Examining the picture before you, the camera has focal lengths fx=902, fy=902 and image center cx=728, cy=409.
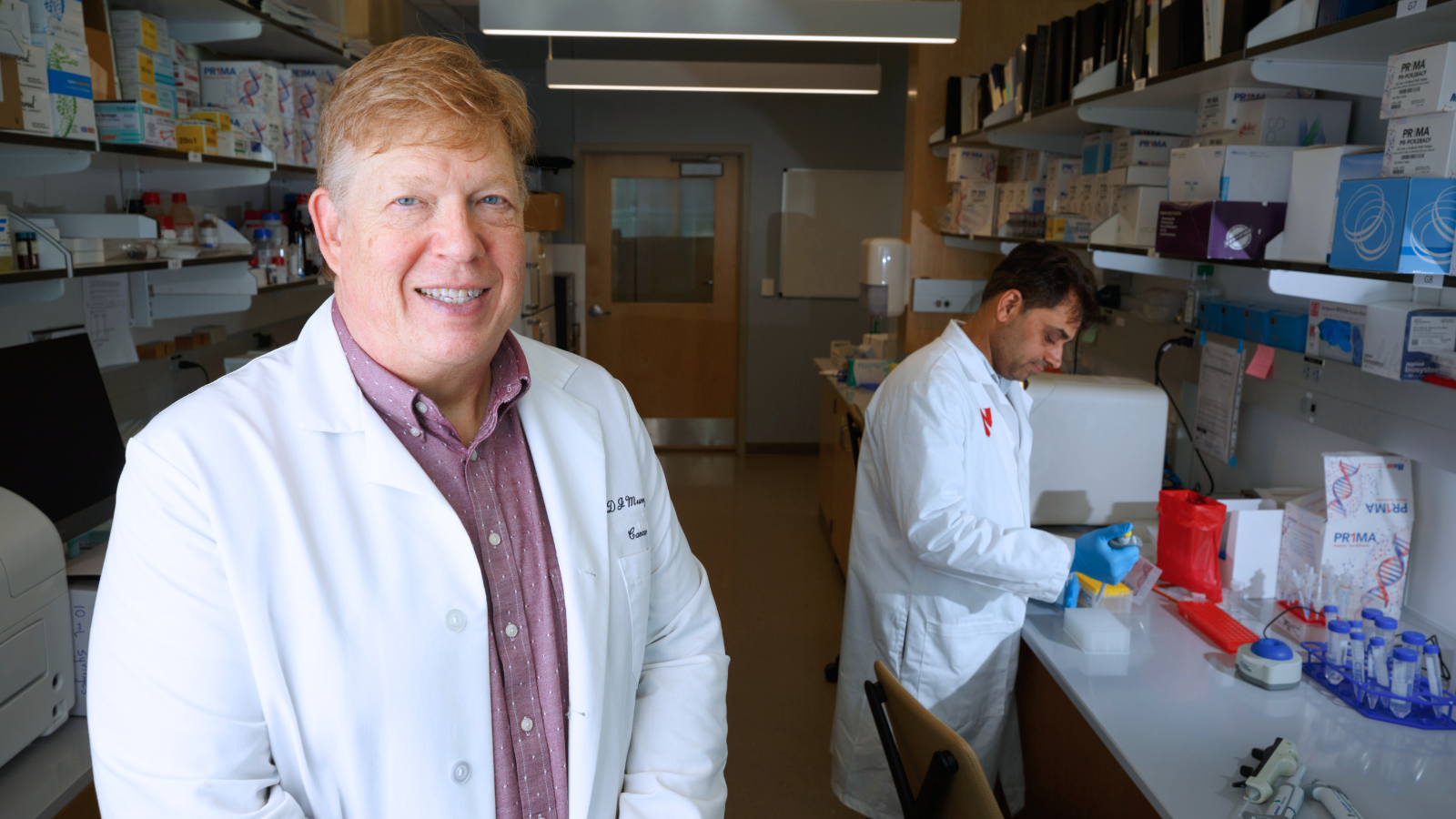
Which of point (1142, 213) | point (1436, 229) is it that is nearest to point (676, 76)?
point (1142, 213)

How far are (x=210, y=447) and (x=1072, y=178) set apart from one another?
273 cm

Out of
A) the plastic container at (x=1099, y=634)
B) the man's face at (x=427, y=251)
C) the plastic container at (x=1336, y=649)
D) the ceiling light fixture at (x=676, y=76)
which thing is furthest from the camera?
the ceiling light fixture at (x=676, y=76)

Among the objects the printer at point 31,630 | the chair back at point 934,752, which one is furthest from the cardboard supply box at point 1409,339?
the printer at point 31,630

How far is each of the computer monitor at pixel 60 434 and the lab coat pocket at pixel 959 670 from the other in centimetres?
173

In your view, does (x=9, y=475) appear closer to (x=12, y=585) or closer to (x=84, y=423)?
(x=84, y=423)

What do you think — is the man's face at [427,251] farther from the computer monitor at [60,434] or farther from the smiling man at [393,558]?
the computer monitor at [60,434]

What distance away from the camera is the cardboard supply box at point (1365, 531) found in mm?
1893

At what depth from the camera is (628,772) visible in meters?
1.15

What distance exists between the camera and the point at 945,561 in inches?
76.7

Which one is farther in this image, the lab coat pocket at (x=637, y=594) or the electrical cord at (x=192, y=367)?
the electrical cord at (x=192, y=367)

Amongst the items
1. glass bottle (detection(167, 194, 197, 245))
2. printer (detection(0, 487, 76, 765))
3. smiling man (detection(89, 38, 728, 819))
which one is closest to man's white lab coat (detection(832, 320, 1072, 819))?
smiling man (detection(89, 38, 728, 819))

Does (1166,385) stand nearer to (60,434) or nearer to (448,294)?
(448,294)

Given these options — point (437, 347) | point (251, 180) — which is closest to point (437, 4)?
point (251, 180)

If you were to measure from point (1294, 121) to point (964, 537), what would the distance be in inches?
44.7
